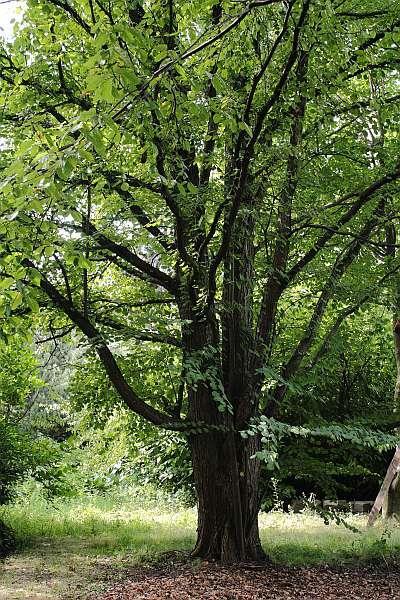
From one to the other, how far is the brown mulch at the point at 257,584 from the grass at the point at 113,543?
0.30 m

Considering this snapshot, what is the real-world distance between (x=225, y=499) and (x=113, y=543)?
1.97 m

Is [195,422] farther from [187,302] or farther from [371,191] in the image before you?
[371,191]

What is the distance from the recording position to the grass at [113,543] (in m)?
5.02

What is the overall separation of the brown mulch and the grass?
302mm

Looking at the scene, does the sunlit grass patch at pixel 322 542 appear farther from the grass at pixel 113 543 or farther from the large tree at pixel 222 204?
the large tree at pixel 222 204

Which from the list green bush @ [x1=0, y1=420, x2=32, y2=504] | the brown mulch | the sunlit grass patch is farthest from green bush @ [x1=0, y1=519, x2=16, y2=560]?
the sunlit grass patch

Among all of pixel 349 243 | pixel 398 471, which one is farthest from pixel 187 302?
pixel 398 471

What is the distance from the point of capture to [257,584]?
4578 millimetres

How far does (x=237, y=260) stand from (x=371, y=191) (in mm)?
1235

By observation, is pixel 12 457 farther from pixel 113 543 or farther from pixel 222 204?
pixel 222 204

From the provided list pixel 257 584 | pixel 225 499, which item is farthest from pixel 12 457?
pixel 257 584

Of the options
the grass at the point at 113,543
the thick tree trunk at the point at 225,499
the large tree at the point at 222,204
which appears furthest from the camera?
the thick tree trunk at the point at 225,499

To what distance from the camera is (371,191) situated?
192 inches

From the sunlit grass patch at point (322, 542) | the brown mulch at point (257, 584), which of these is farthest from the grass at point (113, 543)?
the brown mulch at point (257, 584)
